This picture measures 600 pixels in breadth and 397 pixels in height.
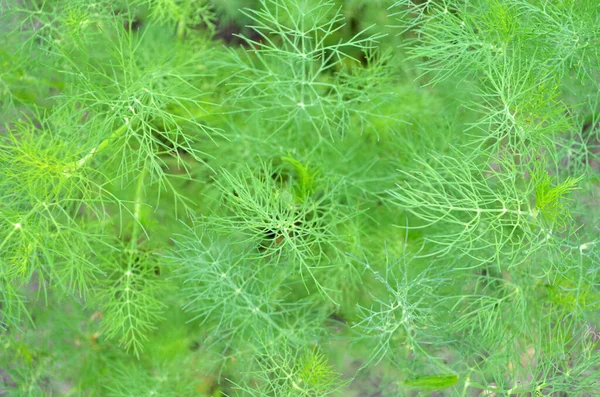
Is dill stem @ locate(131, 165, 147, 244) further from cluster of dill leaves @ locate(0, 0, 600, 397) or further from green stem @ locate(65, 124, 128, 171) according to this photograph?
green stem @ locate(65, 124, 128, 171)

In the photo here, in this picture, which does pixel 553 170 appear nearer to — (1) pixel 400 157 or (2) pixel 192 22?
(1) pixel 400 157

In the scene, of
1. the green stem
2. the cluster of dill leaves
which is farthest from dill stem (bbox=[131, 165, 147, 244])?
the green stem

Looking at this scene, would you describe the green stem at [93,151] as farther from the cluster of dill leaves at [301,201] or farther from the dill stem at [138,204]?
the dill stem at [138,204]

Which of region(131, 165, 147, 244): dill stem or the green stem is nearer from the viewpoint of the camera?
the green stem

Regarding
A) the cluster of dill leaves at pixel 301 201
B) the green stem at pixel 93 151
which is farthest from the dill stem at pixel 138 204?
the green stem at pixel 93 151

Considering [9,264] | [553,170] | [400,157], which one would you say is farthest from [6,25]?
[553,170]

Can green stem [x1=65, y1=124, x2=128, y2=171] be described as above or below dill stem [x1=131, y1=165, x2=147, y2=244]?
above

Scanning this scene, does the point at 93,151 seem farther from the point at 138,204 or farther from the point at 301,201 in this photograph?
the point at 301,201

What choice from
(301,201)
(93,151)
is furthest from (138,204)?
(301,201)
